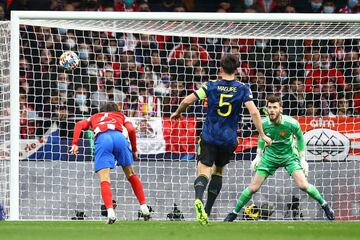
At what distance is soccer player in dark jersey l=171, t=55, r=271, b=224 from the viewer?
12922 millimetres

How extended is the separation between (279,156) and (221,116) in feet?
8.05

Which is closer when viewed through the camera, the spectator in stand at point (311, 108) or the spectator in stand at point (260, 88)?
the spectator in stand at point (311, 108)

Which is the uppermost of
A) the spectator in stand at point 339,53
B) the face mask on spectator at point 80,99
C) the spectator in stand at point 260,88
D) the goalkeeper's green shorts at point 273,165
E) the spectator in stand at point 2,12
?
the spectator in stand at point 2,12

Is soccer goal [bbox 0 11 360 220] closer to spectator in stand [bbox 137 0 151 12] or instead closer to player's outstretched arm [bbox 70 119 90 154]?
player's outstretched arm [bbox 70 119 90 154]

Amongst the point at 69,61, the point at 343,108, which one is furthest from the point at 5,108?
the point at 343,108

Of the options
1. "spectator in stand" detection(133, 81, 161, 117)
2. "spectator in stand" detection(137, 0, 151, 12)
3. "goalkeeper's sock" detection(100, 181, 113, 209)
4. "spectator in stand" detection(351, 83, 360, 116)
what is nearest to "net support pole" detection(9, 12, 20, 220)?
"goalkeeper's sock" detection(100, 181, 113, 209)

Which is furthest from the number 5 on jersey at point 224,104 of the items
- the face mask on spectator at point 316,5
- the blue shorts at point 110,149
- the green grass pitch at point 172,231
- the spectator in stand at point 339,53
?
the face mask on spectator at point 316,5

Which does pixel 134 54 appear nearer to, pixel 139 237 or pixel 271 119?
pixel 271 119

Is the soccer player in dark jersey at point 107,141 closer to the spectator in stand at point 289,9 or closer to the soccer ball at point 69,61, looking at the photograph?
the soccer ball at point 69,61

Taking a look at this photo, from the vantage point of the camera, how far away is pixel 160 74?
56.8ft

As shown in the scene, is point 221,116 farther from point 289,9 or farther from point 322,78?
point 289,9

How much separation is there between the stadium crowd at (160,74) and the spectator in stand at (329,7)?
3762mm

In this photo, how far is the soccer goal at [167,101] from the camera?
16.2 m

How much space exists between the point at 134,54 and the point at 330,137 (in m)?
3.36
